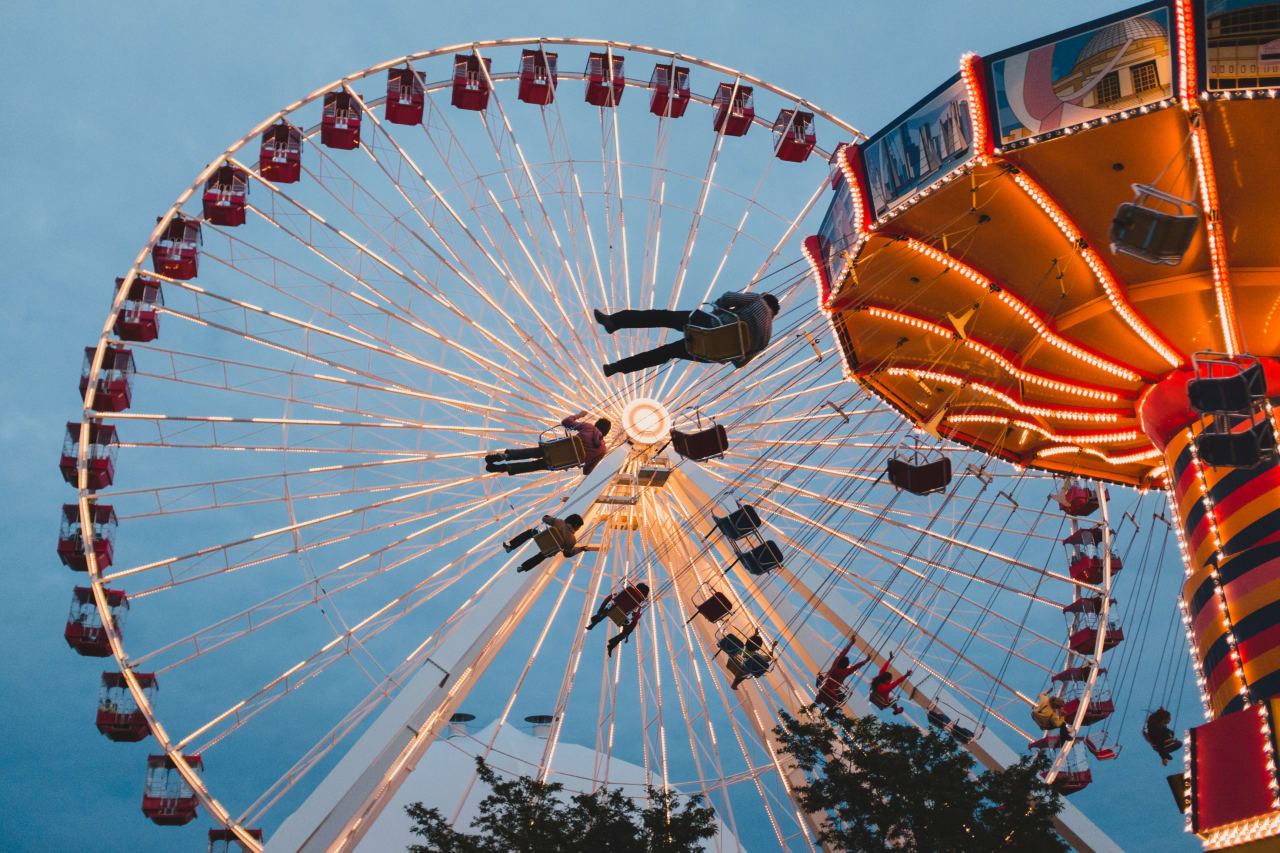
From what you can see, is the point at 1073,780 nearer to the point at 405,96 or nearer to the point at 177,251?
the point at 405,96

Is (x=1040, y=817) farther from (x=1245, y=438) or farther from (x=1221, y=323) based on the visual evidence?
(x=1221, y=323)

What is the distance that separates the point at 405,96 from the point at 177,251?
16.5 ft

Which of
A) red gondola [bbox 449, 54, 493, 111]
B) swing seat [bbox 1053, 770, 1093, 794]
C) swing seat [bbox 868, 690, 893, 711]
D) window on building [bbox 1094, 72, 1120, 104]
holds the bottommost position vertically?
swing seat [bbox 1053, 770, 1093, 794]

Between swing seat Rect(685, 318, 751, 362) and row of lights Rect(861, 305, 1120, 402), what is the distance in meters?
3.26

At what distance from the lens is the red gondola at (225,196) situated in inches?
819

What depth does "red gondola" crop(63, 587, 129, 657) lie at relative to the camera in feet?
60.8

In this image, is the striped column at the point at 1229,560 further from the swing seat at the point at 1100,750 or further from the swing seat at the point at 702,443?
the swing seat at the point at 1100,750

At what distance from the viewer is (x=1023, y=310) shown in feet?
44.1

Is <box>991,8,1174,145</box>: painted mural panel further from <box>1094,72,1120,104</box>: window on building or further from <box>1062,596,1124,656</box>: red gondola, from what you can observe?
<box>1062,596,1124,656</box>: red gondola

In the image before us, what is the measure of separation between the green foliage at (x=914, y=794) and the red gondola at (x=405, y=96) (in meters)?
13.3

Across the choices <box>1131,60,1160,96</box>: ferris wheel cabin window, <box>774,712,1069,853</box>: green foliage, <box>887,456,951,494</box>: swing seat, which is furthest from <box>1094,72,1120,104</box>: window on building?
<box>774,712,1069,853</box>: green foliage

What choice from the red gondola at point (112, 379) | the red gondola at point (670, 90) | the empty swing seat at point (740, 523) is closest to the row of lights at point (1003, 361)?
the empty swing seat at point (740, 523)

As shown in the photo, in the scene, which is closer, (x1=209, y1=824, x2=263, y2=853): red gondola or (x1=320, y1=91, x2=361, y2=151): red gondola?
(x1=209, y1=824, x2=263, y2=853): red gondola

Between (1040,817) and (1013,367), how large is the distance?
17.2 feet
